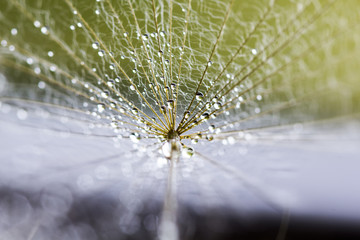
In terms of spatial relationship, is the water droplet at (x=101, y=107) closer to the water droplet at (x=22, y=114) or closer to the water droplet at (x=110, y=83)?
the water droplet at (x=110, y=83)

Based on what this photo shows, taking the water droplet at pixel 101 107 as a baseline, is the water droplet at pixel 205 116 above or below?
below

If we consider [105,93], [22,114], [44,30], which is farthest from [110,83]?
[22,114]

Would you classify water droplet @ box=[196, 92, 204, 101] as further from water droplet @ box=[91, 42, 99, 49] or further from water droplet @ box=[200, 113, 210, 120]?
water droplet @ box=[91, 42, 99, 49]

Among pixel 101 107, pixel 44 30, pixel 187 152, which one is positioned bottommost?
pixel 187 152

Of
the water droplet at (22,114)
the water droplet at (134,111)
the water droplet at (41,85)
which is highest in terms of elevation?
the water droplet at (41,85)

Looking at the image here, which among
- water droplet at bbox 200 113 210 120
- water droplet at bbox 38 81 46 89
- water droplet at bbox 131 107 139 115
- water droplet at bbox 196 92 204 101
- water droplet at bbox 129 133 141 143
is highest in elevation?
water droplet at bbox 38 81 46 89

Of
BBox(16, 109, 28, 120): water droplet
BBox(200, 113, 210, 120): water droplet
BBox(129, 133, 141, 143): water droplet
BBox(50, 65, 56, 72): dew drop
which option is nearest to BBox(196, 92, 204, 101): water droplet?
BBox(200, 113, 210, 120): water droplet

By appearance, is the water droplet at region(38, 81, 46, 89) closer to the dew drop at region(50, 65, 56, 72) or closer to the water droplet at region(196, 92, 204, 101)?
the dew drop at region(50, 65, 56, 72)

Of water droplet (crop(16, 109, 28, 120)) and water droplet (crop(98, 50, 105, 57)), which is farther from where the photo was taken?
water droplet (crop(16, 109, 28, 120))

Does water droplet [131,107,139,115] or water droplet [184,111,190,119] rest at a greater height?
water droplet [131,107,139,115]

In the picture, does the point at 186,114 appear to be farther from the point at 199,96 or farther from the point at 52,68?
the point at 52,68

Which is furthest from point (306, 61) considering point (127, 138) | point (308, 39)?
point (127, 138)

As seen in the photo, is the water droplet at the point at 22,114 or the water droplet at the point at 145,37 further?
the water droplet at the point at 22,114

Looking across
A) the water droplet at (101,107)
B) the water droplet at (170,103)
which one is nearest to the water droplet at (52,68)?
the water droplet at (101,107)
